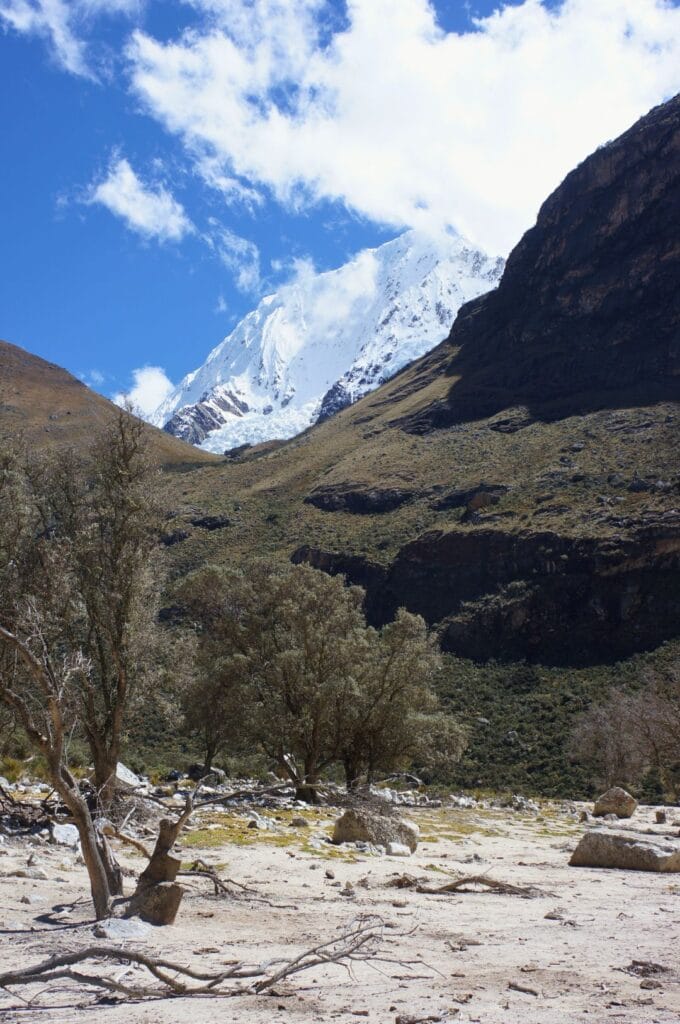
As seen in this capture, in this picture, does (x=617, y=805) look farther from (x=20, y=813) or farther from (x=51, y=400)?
(x=51, y=400)

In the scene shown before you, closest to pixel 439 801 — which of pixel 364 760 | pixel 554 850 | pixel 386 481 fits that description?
pixel 364 760

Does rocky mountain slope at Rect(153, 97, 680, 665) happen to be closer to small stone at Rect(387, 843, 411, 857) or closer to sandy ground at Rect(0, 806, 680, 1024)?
small stone at Rect(387, 843, 411, 857)

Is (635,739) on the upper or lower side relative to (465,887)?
upper

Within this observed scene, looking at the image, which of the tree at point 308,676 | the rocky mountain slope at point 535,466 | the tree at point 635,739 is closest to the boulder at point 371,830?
the tree at point 308,676

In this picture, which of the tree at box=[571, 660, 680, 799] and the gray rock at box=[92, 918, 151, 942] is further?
the tree at box=[571, 660, 680, 799]

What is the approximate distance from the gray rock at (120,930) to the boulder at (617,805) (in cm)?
1956

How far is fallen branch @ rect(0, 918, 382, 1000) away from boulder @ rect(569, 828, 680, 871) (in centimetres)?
755

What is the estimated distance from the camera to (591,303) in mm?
106625

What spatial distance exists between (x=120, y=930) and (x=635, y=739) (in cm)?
3079

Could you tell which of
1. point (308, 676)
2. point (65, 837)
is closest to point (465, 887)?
point (65, 837)

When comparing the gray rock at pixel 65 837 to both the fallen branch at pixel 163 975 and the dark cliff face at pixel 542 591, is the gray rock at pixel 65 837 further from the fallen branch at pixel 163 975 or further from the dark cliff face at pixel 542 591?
the dark cliff face at pixel 542 591

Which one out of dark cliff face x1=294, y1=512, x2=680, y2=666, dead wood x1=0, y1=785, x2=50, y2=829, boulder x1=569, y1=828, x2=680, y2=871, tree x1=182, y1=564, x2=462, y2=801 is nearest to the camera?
boulder x1=569, y1=828, x2=680, y2=871

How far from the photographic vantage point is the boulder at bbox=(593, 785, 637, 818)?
23062mm

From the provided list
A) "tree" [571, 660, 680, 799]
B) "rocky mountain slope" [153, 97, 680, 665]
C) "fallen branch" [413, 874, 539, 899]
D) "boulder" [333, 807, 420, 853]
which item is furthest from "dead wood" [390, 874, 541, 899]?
"rocky mountain slope" [153, 97, 680, 665]
